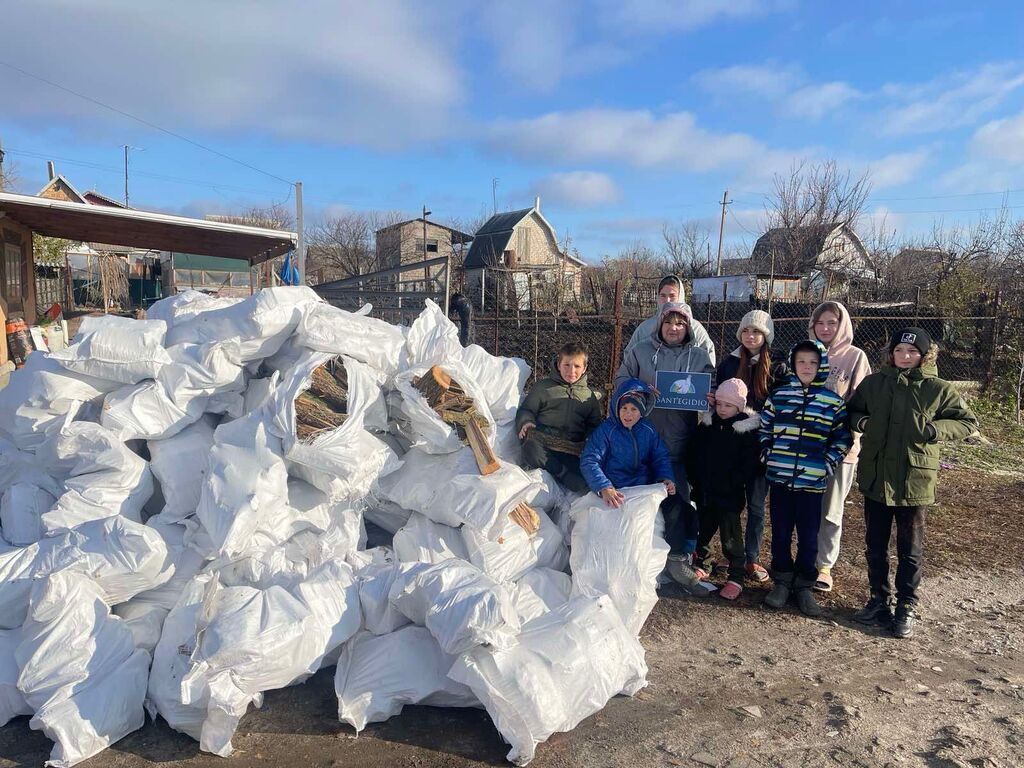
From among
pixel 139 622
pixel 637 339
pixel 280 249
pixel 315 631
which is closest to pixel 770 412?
pixel 637 339

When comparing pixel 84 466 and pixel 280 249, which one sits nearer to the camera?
pixel 84 466

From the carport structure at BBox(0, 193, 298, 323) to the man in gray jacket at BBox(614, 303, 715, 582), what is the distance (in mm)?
5811

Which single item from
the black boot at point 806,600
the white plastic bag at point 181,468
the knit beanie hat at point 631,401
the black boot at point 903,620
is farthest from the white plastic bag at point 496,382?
the black boot at point 903,620

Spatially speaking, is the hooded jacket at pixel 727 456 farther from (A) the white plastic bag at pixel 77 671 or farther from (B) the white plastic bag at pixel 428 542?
(A) the white plastic bag at pixel 77 671

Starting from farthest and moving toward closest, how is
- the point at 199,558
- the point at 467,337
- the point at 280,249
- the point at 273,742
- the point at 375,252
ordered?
1. the point at 375,252
2. the point at 280,249
3. the point at 467,337
4. the point at 199,558
5. the point at 273,742

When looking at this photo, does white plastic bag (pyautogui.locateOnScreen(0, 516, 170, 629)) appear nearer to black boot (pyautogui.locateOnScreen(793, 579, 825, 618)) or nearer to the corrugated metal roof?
black boot (pyautogui.locateOnScreen(793, 579, 825, 618))

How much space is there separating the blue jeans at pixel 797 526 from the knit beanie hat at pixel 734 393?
19.2 inches

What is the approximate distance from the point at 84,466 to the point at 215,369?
755 millimetres

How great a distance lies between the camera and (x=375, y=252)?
123 ft

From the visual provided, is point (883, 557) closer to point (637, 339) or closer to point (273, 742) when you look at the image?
point (637, 339)

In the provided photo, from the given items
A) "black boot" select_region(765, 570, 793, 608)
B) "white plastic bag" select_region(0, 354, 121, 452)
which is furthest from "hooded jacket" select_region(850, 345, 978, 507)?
"white plastic bag" select_region(0, 354, 121, 452)

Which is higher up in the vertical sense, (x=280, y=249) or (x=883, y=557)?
(x=280, y=249)

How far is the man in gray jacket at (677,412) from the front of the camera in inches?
150

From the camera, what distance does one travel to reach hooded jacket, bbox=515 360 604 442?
3752 mm
